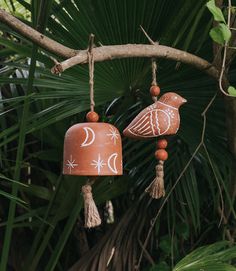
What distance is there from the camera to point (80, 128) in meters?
0.62

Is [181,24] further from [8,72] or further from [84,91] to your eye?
[8,72]

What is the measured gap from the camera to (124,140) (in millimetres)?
1224

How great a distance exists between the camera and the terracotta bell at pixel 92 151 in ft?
2.02

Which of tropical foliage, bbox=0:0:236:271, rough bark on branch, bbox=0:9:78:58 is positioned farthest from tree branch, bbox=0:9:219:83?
tropical foliage, bbox=0:0:236:271

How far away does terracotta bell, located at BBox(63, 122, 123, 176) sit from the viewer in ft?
2.02

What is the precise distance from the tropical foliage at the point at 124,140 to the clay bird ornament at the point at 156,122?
167 millimetres

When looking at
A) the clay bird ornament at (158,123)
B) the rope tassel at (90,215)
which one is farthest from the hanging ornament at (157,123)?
the rope tassel at (90,215)

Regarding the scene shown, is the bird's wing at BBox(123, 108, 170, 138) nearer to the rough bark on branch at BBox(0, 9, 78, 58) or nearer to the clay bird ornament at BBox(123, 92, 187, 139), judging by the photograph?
the clay bird ornament at BBox(123, 92, 187, 139)

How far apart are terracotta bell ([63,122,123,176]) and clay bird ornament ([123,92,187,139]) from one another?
0.16 ft

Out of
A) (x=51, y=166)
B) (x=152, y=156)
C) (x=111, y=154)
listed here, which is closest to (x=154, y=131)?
(x=111, y=154)

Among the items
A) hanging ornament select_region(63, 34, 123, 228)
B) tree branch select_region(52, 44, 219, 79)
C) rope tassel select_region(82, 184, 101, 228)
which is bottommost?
rope tassel select_region(82, 184, 101, 228)

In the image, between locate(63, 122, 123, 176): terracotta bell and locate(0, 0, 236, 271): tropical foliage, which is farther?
locate(0, 0, 236, 271): tropical foliage

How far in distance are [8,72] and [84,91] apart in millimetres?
326

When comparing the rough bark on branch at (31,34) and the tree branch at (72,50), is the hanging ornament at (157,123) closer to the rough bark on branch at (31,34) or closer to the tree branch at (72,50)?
the tree branch at (72,50)
